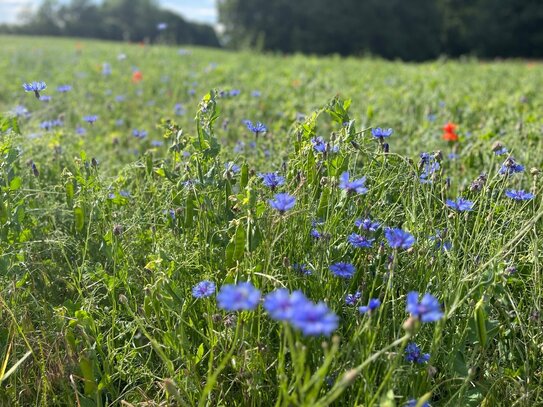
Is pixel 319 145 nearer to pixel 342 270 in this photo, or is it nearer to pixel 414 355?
pixel 342 270

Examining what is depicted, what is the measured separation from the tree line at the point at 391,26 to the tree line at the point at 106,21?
4335mm

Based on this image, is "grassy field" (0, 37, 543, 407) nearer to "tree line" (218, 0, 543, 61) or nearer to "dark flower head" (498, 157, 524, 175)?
"dark flower head" (498, 157, 524, 175)

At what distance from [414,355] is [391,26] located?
24781 millimetres

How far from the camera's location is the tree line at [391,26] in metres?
23.4

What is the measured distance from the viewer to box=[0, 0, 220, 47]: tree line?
90.3ft

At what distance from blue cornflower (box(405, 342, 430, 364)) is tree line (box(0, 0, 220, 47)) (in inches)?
1035

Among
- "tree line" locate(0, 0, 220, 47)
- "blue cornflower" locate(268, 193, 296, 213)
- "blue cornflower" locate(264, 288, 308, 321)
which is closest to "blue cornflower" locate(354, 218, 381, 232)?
"blue cornflower" locate(268, 193, 296, 213)

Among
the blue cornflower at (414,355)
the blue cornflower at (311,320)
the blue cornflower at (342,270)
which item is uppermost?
Answer: the blue cornflower at (311,320)

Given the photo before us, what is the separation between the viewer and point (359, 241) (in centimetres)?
145

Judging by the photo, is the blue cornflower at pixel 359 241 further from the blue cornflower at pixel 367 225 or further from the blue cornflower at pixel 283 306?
the blue cornflower at pixel 283 306

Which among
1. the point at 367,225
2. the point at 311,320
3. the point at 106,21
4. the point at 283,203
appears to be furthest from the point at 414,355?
the point at 106,21

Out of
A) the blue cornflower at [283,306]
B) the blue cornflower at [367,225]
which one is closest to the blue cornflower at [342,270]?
the blue cornflower at [367,225]

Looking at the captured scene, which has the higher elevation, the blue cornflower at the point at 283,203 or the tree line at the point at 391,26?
the tree line at the point at 391,26

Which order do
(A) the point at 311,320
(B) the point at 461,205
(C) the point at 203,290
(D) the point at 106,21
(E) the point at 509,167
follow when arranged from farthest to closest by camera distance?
(D) the point at 106,21, (E) the point at 509,167, (B) the point at 461,205, (C) the point at 203,290, (A) the point at 311,320
